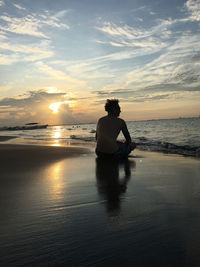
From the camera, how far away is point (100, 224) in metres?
2.16

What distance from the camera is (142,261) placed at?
1532 millimetres

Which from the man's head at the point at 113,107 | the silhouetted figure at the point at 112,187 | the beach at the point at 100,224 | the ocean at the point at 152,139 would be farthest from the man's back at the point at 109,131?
the ocean at the point at 152,139

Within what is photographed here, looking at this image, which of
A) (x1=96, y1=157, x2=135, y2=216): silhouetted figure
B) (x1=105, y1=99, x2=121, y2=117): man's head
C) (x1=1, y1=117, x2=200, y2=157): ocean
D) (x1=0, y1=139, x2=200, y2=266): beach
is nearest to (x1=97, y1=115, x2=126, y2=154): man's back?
(x1=105, y1=99, x2=121, y2=117): man's head

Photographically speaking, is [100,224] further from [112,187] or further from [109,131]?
[109,131]

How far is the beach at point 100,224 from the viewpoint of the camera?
62.6 inches

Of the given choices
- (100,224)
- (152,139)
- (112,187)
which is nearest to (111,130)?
(112,187)

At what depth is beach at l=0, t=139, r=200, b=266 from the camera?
5.22 ft

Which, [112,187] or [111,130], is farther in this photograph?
[111,130]

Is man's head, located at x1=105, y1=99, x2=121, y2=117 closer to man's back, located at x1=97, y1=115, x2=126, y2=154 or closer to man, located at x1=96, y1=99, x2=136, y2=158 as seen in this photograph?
man, located at x1=96, y1=99, x2=136, y2=158

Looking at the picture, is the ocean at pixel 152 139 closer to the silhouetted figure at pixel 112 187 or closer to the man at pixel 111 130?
the man at pixel 111 130

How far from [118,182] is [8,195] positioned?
1959 mm

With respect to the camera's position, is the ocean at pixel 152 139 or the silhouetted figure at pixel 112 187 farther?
the ocean at pixel 152 139

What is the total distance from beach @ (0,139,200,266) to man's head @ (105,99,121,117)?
315 centimetres

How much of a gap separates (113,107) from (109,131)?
2.52 feet
